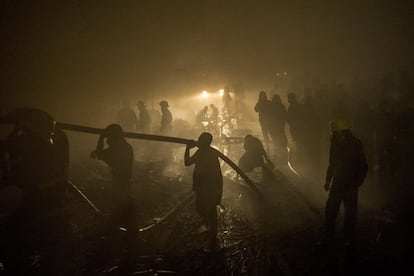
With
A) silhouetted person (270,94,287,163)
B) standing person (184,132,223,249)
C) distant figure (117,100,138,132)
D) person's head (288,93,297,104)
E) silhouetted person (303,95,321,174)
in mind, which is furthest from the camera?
distant figure (117,100,138,132)

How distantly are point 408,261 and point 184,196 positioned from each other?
15.7ft

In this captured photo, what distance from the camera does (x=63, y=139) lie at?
13.4ft

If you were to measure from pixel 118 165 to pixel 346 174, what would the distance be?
429 centimetres

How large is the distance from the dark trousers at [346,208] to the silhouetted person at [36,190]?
448 cm

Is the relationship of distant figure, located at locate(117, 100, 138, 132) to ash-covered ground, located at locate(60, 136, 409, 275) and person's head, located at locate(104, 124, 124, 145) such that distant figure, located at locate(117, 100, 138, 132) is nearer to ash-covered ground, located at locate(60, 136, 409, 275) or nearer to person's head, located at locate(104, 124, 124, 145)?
ash-covered ground, located at locate(60, 136, 409, 275)

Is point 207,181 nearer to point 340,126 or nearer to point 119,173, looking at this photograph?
point 119,173

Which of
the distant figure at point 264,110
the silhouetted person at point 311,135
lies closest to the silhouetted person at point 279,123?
the distant figure at point 264,110

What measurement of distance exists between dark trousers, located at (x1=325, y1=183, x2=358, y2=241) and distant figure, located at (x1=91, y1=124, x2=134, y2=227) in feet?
12.7

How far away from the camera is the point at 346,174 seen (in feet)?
13.7

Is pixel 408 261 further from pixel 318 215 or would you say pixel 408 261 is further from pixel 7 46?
pixel 7 46

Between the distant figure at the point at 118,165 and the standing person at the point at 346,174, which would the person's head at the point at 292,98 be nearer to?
the standing person at the point at 346,174

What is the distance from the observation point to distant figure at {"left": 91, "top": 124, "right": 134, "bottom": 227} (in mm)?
5055

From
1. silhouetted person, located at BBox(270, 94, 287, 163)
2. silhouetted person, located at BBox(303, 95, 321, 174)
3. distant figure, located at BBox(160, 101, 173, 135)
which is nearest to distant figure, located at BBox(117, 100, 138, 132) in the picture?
distant figure, located at BBox(160, 101, 173, 135)

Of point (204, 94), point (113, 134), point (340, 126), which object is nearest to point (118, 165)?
point (113, 134)
